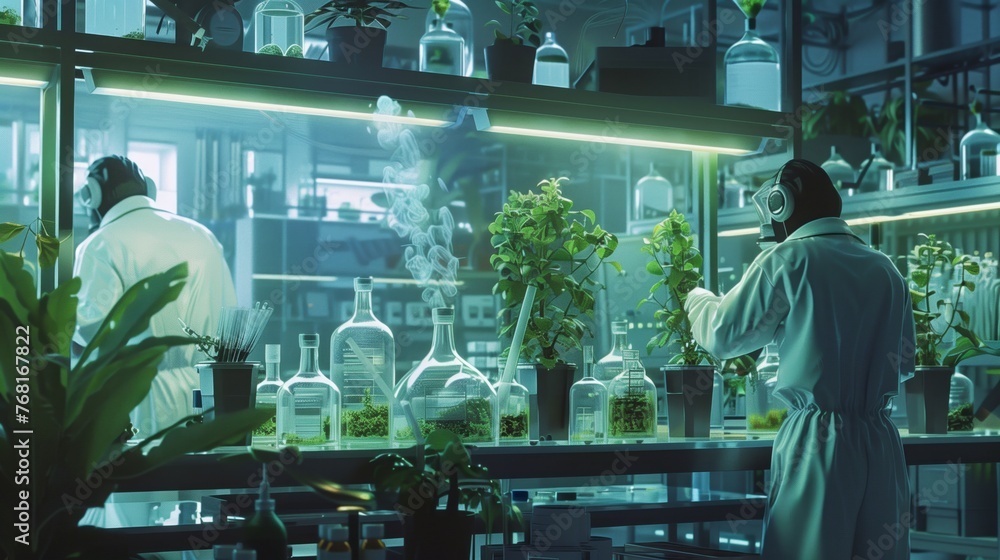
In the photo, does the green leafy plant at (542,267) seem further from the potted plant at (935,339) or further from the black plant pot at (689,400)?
the potted plant at (935,339)

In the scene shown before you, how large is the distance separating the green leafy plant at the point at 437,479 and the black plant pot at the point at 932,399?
133cm

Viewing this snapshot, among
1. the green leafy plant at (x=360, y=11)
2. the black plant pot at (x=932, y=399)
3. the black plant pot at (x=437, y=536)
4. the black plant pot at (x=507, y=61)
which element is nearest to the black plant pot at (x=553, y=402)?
the black plant pot at (x=437, y=536)

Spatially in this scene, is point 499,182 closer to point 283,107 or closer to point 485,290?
point 485,290

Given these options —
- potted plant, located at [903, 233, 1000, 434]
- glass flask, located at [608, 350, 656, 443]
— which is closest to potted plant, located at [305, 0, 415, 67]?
glass flask, located at [608, 350, 656, 443]

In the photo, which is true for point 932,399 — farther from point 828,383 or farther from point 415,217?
point 415,217

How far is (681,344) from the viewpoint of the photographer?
2283 mm

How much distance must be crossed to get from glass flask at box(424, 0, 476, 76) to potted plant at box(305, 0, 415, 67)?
0.14 metres

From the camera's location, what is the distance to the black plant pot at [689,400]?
2193 mm

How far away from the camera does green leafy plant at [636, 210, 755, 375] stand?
2.28 meters

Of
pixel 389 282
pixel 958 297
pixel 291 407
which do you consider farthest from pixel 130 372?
pixel 389 282

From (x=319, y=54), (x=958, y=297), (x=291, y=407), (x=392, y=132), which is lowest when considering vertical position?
(x=291, y=407)

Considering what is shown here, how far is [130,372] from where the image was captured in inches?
53.4

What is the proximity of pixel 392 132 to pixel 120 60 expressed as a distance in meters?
0.57

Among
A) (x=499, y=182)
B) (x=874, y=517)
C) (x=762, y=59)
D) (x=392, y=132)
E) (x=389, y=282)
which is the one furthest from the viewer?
(x=499, y=182)
